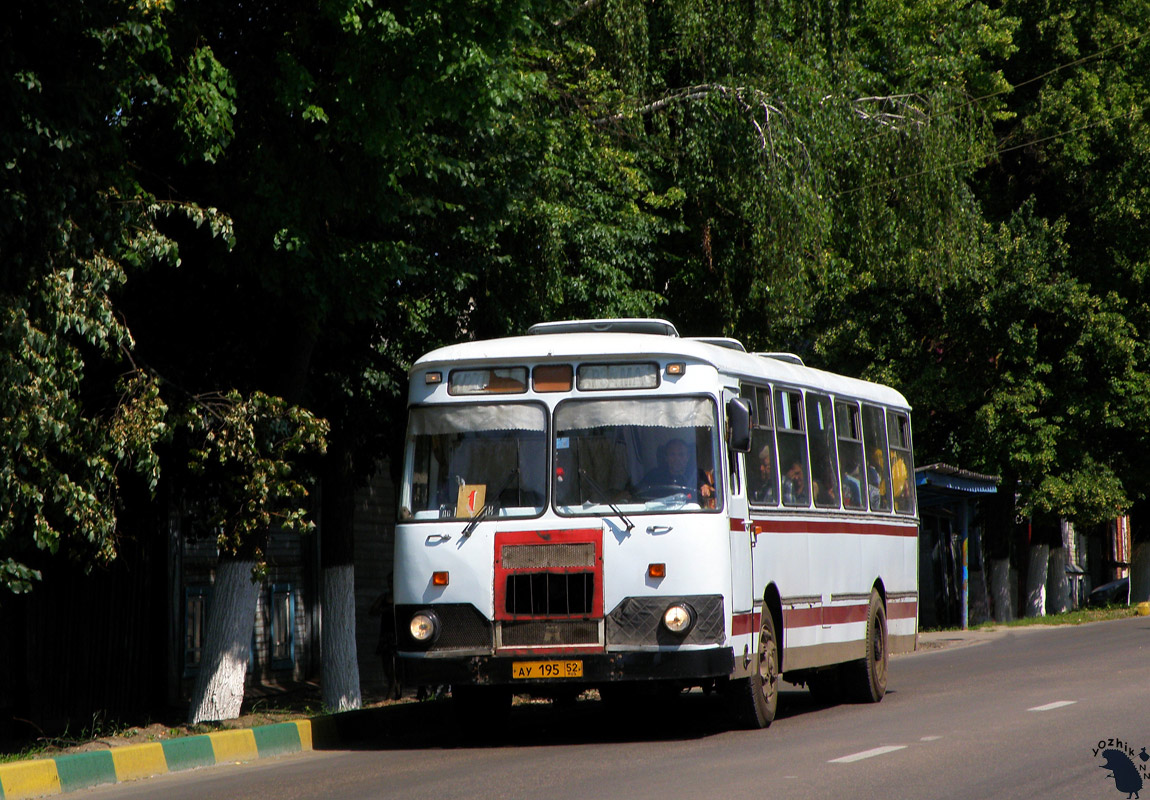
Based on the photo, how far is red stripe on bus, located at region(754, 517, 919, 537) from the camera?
42.0 feet

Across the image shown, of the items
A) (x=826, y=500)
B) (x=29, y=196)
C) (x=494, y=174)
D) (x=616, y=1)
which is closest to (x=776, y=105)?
(x=616, y=1)

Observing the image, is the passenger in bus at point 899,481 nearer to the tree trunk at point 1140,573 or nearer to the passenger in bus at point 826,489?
the passenger in bus at point 826,489

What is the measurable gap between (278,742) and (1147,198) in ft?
78.4

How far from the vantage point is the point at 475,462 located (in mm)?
11992

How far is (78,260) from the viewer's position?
1205cm

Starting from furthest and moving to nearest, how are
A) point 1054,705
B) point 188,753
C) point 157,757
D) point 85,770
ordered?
point 1054,705, point 188,753, point 157,757, point 85,770

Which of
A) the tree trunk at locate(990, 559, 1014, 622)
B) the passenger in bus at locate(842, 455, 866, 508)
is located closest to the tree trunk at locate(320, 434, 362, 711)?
the passenger in bus at locate(842, 455, 866, 508)

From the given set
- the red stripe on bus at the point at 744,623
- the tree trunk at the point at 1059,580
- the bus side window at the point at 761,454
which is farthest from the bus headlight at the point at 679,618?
the tree trunk at the point at 1059,580

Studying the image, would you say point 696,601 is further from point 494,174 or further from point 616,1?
point 616,1

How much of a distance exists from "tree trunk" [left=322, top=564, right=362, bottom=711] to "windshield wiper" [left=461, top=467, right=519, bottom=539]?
6.95 meters

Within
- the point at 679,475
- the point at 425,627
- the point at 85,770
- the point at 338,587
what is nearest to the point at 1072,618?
the point at 338,587

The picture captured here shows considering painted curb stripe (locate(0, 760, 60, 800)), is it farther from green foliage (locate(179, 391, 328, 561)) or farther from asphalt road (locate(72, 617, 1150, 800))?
green foliage (locate(179, 391, 328, 561))

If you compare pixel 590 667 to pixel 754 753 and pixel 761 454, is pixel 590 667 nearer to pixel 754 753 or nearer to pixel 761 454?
pixel 754 753

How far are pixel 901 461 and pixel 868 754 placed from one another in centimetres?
722
